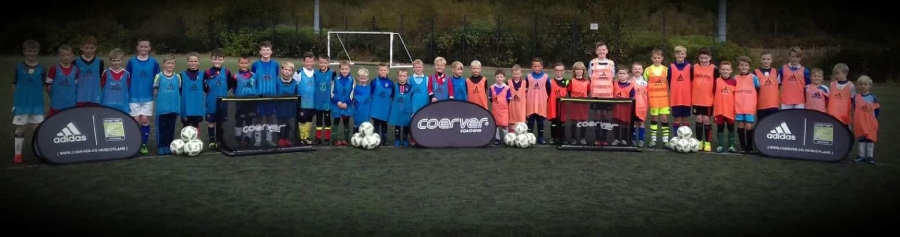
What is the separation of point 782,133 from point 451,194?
4.59m

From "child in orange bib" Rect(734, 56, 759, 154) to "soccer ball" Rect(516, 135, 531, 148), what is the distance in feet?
8.63

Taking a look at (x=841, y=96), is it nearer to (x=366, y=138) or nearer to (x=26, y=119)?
(x=366, y=138)

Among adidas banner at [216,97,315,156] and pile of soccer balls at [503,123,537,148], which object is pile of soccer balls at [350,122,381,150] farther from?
pile of soccer balls at [503,123,537,148]

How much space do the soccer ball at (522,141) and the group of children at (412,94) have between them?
447mm

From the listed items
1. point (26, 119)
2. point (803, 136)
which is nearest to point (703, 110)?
point (803, 136)

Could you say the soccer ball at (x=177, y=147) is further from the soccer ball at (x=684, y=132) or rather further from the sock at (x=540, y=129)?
the soccer ball at (x=684, y=132)

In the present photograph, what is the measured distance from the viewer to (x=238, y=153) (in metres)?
8.84

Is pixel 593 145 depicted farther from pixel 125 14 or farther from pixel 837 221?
pixel 125 14

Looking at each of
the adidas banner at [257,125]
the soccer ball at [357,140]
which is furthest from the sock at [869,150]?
the adidas banner at [257,125]

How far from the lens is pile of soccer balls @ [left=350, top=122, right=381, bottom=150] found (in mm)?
9461

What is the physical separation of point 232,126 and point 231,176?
1.52m

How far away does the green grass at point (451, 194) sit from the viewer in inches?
223

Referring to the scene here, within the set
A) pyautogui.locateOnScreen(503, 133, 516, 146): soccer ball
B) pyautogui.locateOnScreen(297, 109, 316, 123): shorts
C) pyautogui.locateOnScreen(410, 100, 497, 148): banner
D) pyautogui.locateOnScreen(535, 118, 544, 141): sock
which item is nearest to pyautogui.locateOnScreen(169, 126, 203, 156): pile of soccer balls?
pyautogui.locateOnScreen(297, 109, 316, 123): shorts

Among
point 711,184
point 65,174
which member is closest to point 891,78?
point 711,184
